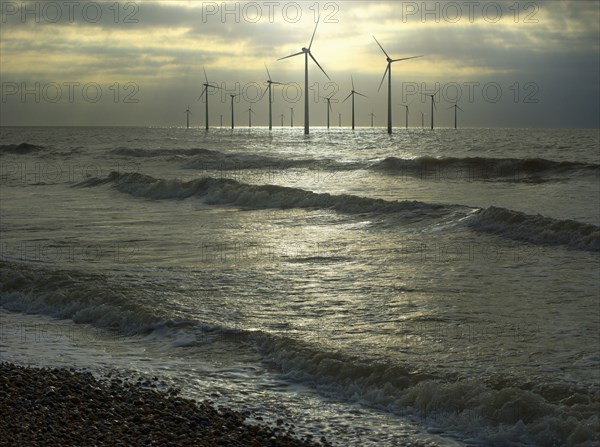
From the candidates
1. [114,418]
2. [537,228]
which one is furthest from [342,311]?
[537,228]

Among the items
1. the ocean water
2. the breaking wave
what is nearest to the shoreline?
the ocean water

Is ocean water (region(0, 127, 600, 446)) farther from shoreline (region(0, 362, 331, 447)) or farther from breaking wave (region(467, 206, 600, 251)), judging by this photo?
→ shoreline (region(0, 362, 331, 447))

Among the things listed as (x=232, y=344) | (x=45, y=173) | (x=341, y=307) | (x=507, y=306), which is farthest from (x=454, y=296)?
(x=45, y=173)

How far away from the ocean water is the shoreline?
0.40 meters

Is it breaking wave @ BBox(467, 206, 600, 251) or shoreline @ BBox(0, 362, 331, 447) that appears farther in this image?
breaking wave @ BBox(467, 206, 600, 251)

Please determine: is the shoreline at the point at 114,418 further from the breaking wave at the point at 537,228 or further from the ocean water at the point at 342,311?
the breaking wave at the point at 537,228

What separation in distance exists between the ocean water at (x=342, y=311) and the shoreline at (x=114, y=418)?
0.40m

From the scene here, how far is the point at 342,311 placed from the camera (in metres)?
12.0

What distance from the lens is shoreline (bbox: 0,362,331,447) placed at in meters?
6.83

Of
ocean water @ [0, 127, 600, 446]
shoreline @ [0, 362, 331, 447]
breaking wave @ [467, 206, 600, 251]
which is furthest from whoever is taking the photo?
breaking wave @ [467, 206, 600, 251]

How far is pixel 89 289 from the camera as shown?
13.4 m

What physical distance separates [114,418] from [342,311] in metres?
5.24

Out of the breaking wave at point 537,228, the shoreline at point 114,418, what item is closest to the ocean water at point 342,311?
the breaking wave at point 537,228

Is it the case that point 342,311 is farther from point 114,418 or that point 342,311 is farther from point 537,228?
point 537,228
